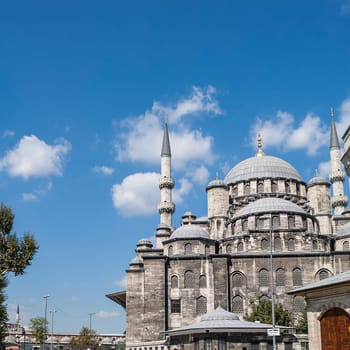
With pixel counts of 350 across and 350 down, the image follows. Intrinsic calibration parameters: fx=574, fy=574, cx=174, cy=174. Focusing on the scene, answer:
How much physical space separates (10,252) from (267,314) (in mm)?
18933

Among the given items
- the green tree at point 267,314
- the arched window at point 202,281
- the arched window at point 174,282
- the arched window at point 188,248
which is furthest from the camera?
the arched window at point 188,248

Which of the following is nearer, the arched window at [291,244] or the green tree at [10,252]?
the green tree at [10,252]

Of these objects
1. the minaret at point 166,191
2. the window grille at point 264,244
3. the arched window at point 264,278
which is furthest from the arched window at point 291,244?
the minaret at point 166,191

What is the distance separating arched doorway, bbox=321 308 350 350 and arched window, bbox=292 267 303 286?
2557 cm

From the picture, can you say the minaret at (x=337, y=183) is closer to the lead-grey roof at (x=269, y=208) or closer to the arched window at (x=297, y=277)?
the lead-grey roof at (x=269, y=208)

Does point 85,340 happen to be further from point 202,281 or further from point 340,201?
point 340,201

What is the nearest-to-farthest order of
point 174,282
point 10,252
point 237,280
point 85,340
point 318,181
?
point 10,252 < point 237,280 < point 174,282 < point 318,181 < point 85,340

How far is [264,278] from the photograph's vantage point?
128 ft

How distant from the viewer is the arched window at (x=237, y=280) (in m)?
39.3

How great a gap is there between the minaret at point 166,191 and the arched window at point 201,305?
11.9 metres

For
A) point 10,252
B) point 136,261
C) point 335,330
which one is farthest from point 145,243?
point 335,330

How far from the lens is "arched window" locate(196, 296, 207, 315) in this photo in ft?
127

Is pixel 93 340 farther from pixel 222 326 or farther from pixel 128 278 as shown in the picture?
pixel 222 326

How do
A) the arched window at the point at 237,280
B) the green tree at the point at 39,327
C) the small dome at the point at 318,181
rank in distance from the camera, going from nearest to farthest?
the arched window at the point at 237,280
the small dome at the point at 318,181
the green tree at the point at 39,327
